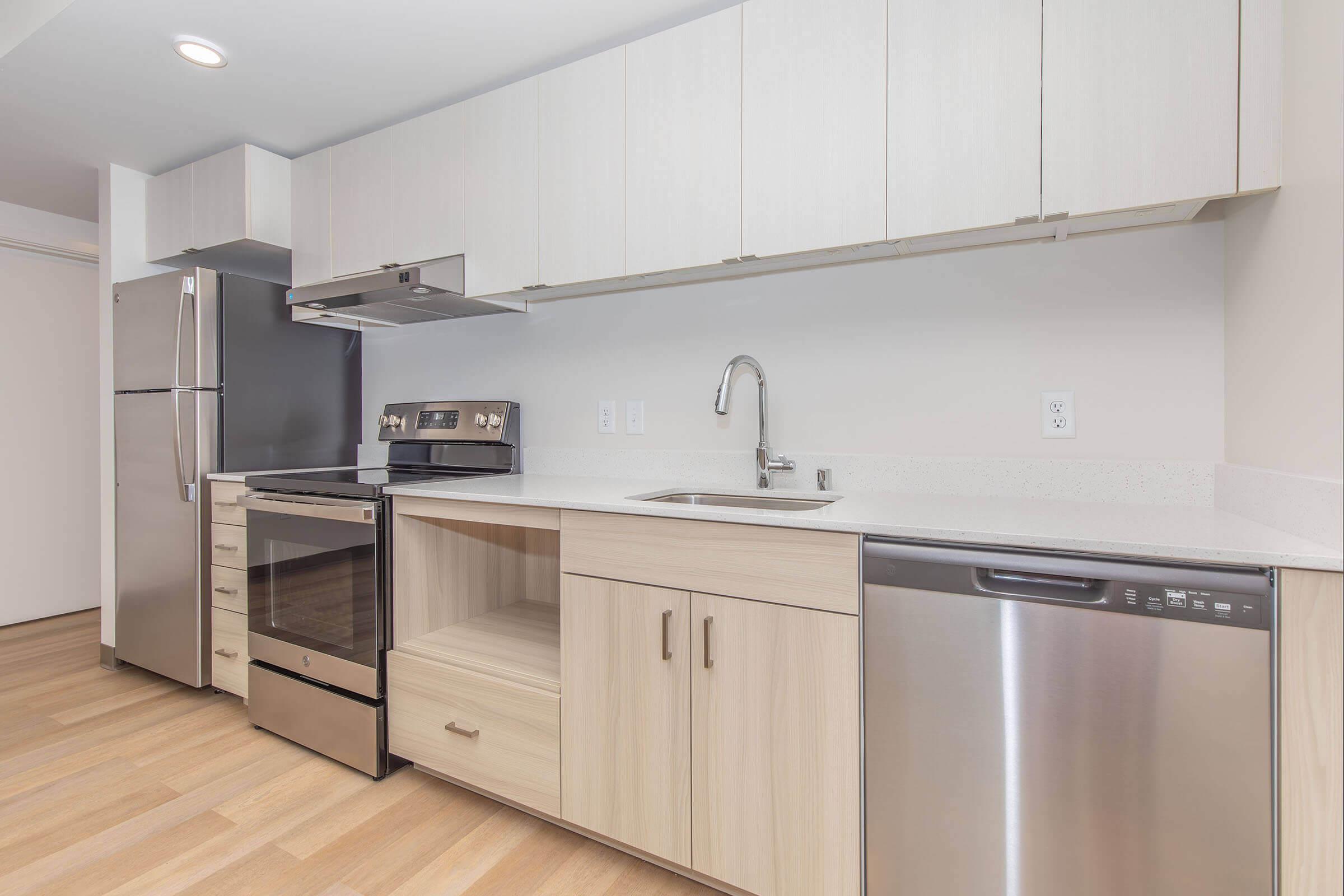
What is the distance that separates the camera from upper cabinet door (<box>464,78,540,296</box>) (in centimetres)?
200

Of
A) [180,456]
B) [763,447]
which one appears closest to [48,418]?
[180,456]

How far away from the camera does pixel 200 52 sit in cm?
198

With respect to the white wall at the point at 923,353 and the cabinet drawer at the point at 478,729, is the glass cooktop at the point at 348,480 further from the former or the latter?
the cabinet drawer at the point at 478,729

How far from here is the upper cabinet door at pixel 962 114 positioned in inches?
52.6

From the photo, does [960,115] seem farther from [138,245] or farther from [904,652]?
[138,245]

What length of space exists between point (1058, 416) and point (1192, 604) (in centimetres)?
68

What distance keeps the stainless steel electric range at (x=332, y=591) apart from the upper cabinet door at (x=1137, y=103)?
1.87 metres

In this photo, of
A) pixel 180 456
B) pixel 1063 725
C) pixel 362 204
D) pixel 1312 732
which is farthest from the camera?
pixel 180 456

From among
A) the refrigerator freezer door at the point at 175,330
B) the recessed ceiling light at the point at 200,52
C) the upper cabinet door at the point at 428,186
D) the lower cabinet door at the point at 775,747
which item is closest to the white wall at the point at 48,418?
the refrigerator freezer door at the point at 175,330

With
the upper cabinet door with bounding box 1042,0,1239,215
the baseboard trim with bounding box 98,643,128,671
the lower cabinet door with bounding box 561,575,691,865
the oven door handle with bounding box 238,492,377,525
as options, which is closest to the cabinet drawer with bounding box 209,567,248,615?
the oven door handle with bounding box 238,492,377,525

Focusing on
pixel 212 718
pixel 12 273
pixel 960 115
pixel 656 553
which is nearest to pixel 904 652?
pixel 656 553

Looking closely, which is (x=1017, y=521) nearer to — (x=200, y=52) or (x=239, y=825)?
(x=239, y=825)

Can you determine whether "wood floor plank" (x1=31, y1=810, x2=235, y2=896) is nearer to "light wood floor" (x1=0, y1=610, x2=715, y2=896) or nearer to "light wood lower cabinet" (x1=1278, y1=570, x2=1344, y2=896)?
"light wood floor" (x1=0, y1=610, x2=715, y2=896)

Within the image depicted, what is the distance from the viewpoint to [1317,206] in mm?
1047
